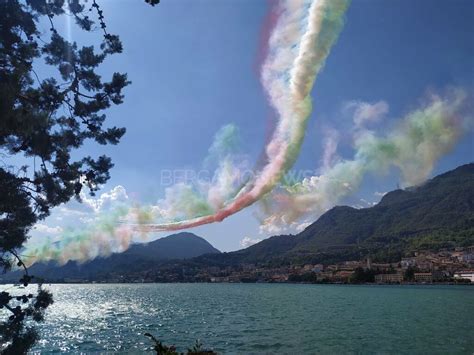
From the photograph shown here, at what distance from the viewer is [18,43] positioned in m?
19.3

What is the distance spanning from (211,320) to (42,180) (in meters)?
53.9

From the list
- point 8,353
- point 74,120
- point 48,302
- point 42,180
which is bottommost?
point 8,353

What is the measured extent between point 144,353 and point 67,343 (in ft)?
45.1

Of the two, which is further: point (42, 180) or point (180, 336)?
point (180, 336)

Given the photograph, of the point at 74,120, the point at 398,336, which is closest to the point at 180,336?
the point at 398,336

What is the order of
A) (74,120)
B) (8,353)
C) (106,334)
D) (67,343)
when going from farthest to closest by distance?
(106,334), (67,343), (74,120), (8,353)

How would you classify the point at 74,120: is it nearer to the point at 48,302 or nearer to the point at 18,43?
the point at 18,43

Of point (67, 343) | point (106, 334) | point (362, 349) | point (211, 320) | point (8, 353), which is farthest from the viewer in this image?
point (211, 320)

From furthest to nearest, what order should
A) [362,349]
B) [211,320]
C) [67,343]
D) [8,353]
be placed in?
1. [211,320]
2. [67,343]
3. [362,349]
4. [8,353]

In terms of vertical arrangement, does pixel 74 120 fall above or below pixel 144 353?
above

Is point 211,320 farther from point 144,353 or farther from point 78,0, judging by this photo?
point 78,0

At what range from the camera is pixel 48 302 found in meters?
20.1

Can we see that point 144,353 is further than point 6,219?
Yes

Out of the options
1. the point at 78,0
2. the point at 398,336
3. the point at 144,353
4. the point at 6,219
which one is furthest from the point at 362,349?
the point at 78,0
